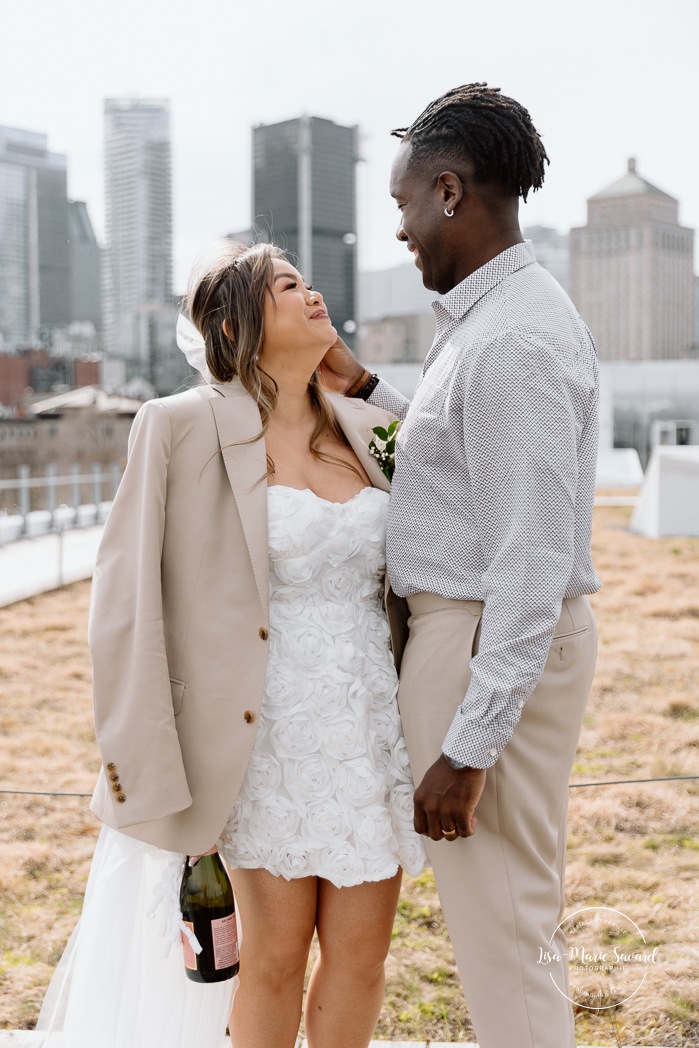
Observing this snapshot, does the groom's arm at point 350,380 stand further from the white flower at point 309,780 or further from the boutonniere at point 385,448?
the white flower at point 309,780

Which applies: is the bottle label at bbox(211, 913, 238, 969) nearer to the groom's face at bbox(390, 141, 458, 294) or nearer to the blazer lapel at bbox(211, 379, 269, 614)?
the blazer lapel at bbox(211, 379, 269, 614)

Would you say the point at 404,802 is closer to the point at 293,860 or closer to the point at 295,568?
the point at 293,860

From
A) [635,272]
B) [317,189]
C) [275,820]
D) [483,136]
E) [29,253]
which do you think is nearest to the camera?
[483,136]

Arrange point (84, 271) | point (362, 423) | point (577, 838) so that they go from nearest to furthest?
1. point (362, 423)
2. point (577, 838)
3. point (84, 271)

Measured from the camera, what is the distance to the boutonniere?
1.98 meters

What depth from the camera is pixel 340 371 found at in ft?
7.42

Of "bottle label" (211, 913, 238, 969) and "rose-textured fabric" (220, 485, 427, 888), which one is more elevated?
"rose-textured fabric" (220, 485, 427, 888)

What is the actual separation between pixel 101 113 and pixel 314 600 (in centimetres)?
3349

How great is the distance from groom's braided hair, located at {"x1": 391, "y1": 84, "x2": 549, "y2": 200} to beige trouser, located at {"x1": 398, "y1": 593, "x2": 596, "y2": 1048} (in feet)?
2.40

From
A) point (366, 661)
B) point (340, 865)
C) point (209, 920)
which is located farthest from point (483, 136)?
point (209, 920)

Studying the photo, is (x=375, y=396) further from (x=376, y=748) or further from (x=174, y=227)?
(x=174, y=227)

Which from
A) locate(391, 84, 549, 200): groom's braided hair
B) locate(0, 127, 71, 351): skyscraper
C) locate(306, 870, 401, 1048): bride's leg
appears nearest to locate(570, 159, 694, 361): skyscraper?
locate(0, 127, 71, 351): skyscraper

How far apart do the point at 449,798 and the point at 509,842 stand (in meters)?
0.18

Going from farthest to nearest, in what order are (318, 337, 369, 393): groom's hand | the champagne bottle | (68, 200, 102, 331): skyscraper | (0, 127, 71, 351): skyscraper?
1. (0, 127, 71, 351): skyscraper
2. (68, 200, 102, 331): skyscraper
3. (318, 337, 369, 393): groom's hand
4. the champagne bottle
